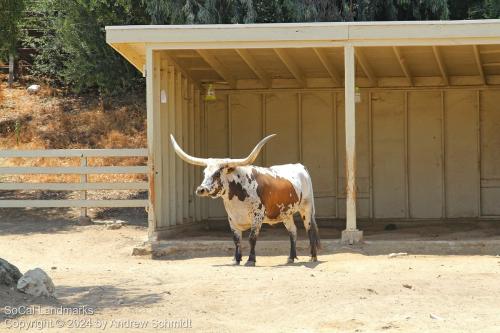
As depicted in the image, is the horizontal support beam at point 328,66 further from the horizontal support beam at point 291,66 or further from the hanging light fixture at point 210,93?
the hanging light fixture at point 210,93

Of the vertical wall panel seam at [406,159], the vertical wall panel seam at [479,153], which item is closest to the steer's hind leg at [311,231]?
the vertical wall panel seam at [406,159]

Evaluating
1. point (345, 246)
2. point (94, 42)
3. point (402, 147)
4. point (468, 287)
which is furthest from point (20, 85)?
point (468, 287)

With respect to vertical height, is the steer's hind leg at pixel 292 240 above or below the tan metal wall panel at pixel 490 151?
below

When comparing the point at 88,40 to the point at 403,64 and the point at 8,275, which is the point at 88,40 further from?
the point at 8,275

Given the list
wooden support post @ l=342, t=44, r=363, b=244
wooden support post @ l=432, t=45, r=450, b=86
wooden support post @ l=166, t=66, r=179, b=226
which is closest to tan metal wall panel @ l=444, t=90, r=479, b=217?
wooden support post @ l=432, t=45, r=450, b=86

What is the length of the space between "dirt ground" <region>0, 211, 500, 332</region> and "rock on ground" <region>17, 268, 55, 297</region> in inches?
4.2

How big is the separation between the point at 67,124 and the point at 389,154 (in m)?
10.5

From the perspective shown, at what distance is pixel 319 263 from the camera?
1206 cm

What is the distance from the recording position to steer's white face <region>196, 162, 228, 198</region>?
37.6ft

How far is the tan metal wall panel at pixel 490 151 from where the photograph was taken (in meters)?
17.8

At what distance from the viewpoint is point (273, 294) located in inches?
370

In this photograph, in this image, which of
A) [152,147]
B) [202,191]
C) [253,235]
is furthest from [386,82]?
[202,191]

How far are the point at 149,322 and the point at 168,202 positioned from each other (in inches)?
268

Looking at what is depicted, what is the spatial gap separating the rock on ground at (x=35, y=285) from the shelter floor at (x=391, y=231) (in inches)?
217
